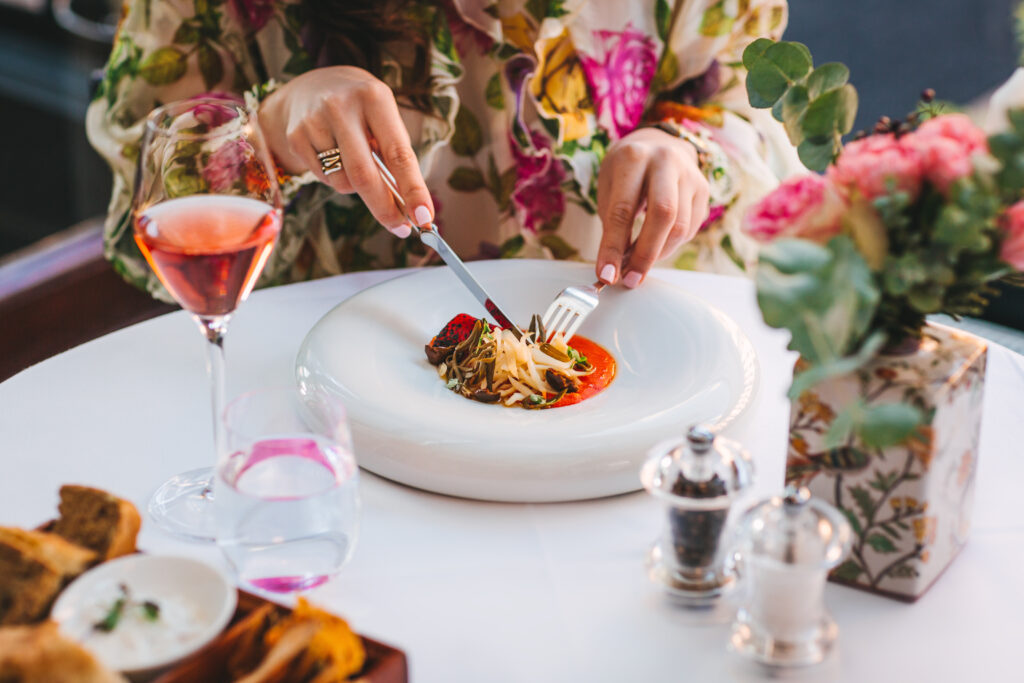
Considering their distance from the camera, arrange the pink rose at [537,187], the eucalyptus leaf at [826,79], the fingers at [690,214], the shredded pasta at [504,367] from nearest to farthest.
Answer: the eucalyptus leaf at [826,79]
the shredded pasta at [504,367]
the fingers at [690,214]
the pink rose at [537,187]

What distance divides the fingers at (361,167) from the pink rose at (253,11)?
50 centimetres

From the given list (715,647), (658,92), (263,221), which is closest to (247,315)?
(263,221)

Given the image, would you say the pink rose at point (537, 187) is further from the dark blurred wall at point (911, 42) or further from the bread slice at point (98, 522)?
the dark blurred wall at point (911, 42)

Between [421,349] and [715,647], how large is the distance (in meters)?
0.55

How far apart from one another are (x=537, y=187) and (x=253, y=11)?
0.53 m

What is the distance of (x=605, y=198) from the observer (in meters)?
1.44

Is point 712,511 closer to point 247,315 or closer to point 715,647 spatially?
point 715,647

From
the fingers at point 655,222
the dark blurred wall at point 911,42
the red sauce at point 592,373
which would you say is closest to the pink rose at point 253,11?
the fingers at point 655,222

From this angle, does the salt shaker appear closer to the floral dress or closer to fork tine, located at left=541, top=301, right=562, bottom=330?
fork tine, located at left=541, top=301, right=562, bottom=330

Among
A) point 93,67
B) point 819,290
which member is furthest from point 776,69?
point 93,67

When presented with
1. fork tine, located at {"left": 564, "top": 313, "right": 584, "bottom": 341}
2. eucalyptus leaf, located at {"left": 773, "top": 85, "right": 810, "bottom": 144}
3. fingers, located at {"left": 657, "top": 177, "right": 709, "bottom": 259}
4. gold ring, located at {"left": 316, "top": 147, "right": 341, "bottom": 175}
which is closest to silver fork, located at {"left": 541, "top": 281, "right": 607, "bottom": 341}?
fork tine, located at {"left": 564, "top": 313, "right": 584, "bottom": 341}

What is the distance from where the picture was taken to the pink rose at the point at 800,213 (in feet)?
2.33

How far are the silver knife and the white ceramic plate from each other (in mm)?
28

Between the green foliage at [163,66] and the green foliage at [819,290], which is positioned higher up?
the green foliage at [819,290]
